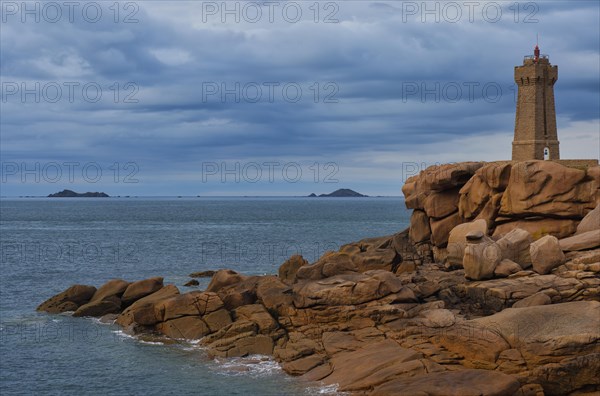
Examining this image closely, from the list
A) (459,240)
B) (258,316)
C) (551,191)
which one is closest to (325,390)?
(258,316)

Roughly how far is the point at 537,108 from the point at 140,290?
31908mm

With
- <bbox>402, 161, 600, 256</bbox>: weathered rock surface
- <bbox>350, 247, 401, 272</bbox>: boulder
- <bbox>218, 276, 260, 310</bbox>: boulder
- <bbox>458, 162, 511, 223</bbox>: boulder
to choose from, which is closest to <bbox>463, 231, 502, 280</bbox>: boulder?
<bbox>402, 161, 600, 256</bbox>: weathered rock surface

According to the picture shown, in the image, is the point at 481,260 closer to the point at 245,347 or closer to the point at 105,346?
the point at 245,347

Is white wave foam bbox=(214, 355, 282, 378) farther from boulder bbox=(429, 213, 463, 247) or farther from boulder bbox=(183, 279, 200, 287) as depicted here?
boulder bbox=(183, 279, 200, 287)

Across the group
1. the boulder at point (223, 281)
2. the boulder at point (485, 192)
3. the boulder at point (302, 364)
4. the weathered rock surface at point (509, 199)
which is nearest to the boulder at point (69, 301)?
the boulder at point (223, 281)

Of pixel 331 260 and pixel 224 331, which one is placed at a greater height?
pixel 331 260

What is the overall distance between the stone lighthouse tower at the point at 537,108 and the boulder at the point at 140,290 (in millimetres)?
29254

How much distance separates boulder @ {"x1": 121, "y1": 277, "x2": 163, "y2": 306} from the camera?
43.3 metres

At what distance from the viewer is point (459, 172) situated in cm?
4372

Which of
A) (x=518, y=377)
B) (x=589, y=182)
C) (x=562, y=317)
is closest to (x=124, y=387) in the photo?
(x=518, y=377)

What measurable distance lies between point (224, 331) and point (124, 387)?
6.81 m

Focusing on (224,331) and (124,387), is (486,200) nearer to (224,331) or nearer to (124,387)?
(224,331)

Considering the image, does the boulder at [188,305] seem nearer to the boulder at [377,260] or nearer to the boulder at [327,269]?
the boulder at [327,269]

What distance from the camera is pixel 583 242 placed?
33844 millimetres
